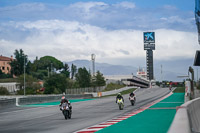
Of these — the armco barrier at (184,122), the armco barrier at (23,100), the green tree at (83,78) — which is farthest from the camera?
the green tree at (83,78)

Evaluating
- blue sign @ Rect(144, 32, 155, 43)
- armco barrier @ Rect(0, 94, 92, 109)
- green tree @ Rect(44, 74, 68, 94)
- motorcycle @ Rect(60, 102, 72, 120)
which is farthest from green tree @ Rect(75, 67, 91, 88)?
blue sign @ Rect(144, 32, 155, 43)

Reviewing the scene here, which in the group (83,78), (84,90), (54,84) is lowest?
(84,90)

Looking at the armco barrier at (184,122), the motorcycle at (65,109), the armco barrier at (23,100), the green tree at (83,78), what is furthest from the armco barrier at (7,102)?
the green tree at (83,78)

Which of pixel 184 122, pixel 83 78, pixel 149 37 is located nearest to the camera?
pixel 184 122

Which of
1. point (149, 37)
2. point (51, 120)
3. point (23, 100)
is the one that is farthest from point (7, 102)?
point (149, 37)

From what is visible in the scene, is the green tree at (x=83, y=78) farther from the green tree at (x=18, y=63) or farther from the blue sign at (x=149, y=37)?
the blue sign at (x=149, y=37)

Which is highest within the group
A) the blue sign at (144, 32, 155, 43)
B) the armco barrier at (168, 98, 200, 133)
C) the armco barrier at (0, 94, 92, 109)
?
the blue sign at (144, 32, 155, 43)

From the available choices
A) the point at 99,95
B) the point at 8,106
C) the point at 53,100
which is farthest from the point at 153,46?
the point at 8,106

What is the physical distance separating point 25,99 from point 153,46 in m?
156

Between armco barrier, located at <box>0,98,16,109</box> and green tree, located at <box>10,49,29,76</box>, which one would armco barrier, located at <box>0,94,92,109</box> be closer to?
armco barrier, located at <box>0,98,16,109</box>

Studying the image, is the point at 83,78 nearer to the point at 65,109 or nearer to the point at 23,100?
the point at 23,100

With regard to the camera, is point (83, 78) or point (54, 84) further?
point (83, 78)

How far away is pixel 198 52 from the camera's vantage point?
16.8 metres

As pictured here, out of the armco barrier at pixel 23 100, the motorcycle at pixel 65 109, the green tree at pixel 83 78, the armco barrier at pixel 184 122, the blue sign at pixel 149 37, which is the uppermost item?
the blue sign at pixel 149 37
